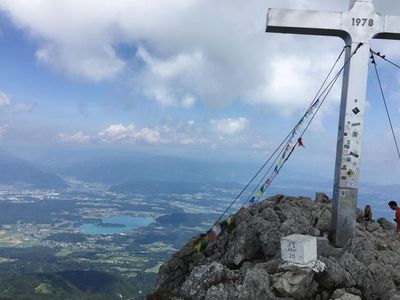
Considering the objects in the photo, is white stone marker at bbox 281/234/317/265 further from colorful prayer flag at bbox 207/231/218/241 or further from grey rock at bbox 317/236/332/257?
colorful prayer flag at bbox 207/231/218/241

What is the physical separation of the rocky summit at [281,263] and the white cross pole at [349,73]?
0.89 metres

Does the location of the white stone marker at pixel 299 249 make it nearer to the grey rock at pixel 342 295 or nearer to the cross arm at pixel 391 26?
the grey rock at pixel 342 295

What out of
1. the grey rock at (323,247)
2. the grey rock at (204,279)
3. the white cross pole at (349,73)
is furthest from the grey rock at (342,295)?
the white cross pole at (349,73)

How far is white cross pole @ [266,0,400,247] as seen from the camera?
12.3 meters

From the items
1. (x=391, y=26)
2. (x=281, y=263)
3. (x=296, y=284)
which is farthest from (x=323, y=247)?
(x=391, y=26)

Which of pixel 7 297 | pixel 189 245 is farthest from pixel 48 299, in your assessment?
pixel 189 245

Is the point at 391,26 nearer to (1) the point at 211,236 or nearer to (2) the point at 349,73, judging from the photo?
(2) the point at 349,73

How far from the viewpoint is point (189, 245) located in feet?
46.3

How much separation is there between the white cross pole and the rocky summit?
89cm

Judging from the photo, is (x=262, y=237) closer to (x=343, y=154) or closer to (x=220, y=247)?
(x=220, y=247)

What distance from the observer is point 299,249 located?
9758mm

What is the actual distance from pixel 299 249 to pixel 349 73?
5.65m

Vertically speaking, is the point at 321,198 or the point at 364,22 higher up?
the point at 364,22

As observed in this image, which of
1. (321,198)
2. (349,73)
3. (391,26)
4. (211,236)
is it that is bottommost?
(211,236)
